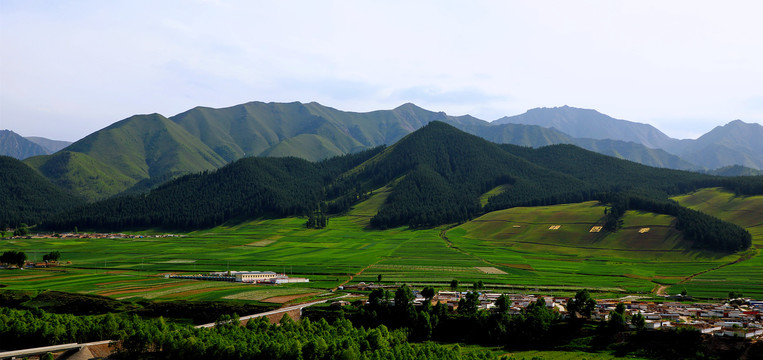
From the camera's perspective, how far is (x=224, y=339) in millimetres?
71875

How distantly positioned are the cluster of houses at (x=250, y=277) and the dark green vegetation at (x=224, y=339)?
144 feet

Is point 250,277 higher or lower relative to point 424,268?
higher

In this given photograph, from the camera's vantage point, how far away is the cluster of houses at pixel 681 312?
7512 cm

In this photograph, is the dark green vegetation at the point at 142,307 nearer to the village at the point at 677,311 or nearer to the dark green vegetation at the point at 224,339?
the dark green vegetation at the point at 224,339

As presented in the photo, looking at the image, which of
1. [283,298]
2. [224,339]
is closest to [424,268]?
[283,298]

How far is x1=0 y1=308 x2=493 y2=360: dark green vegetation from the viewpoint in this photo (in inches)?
2643

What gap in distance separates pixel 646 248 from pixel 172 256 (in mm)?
142837

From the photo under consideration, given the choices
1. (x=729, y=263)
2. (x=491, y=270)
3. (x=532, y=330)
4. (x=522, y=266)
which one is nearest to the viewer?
(x=532, y=330)

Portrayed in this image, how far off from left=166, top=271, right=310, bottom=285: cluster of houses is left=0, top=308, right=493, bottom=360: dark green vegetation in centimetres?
4389

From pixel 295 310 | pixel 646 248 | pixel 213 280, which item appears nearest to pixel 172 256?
pixel 213 280

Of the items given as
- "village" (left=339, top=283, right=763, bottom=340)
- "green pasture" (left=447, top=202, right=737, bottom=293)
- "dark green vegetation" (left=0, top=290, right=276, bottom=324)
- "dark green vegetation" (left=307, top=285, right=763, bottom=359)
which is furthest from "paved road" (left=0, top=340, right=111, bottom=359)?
"green pasture" (left=447, top=202, right=737, bottom=293)

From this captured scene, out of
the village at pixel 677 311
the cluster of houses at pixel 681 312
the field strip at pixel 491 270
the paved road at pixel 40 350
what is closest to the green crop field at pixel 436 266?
the field strip at pixel 491 270

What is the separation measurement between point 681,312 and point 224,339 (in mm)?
66539

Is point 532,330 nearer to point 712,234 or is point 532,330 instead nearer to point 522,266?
point 522,266
